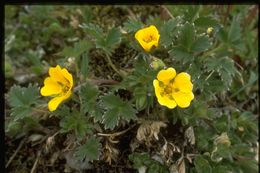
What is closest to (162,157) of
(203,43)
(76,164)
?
(76,164)

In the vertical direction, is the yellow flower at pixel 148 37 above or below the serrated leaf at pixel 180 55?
above

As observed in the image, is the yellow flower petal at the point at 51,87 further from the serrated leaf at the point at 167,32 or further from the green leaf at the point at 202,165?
the green leaf at the point at 202,165

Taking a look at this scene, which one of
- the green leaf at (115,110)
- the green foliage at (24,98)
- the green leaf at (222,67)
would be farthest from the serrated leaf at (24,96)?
the green leaf at (222,67)

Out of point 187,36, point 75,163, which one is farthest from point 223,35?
point 75,163

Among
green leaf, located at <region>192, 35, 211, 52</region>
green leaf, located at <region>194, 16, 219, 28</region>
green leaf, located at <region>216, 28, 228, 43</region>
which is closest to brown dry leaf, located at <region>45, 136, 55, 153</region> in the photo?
green leaf, located at <region>192, 35, 211, 52</region>

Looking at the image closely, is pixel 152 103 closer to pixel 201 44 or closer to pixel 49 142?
pixel 201 44

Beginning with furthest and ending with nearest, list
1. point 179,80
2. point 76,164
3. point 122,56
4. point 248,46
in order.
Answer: point 248,46, point 122,56, point 76,164, point 179,80

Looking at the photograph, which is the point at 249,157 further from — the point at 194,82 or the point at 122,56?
the point at 122,56
